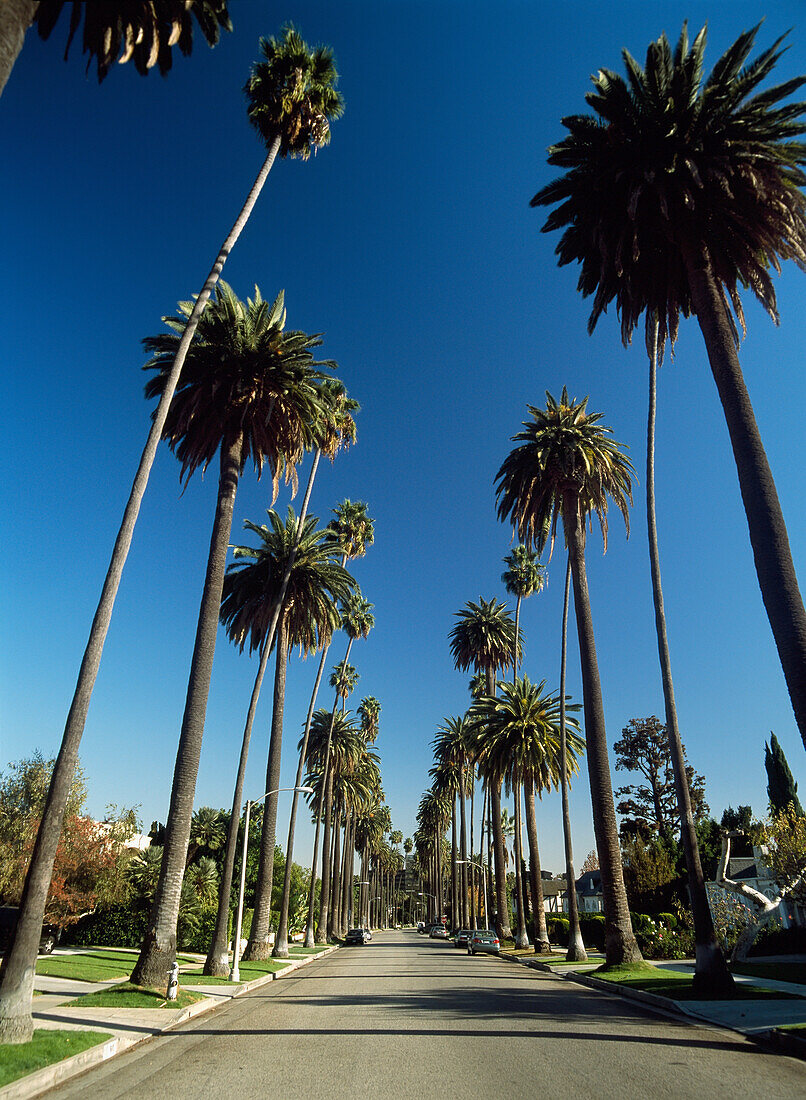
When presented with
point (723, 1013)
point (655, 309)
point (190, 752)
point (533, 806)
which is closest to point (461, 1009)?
point (723, 1013)

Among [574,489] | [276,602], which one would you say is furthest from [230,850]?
[574,489]

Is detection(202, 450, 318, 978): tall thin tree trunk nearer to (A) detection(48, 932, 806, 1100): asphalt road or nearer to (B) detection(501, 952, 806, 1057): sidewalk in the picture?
(A) detection(48, 932, 806, 1100): asphalt road

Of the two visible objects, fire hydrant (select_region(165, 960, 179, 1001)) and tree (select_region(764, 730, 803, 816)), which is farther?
tree (select_region(764, 730, 803, 816))

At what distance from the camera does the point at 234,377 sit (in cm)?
2364

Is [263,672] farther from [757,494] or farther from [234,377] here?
[757,494]

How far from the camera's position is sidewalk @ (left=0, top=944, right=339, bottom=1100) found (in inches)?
337

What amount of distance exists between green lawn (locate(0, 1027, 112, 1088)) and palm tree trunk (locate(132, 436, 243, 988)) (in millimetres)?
6784

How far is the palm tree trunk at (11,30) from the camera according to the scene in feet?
30.6

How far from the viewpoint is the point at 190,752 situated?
20.0m

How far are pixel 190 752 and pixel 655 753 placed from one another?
2333 inches

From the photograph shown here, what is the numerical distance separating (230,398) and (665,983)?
23315 mm

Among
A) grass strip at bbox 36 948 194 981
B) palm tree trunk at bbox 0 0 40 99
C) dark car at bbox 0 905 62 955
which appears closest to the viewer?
palm tree trunk at bbox 0 0 40 99

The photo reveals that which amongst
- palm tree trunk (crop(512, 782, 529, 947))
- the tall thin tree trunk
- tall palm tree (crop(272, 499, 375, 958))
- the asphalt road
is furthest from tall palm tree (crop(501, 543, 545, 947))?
the asphalt road

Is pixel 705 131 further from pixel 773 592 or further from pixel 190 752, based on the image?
pixel 190 752
